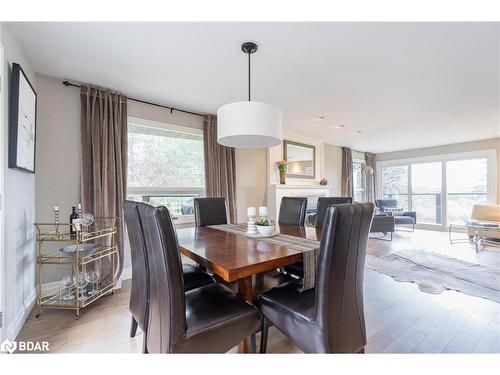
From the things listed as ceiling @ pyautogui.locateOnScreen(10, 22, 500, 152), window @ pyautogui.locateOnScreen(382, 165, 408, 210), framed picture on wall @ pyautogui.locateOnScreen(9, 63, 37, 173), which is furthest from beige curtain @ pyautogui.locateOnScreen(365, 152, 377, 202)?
framed picture on wall @ pyautogui.locateOnScreen(9, 63, 37, 173)

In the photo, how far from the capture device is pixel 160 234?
3.40 ft

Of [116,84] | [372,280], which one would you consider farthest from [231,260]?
[116,84]

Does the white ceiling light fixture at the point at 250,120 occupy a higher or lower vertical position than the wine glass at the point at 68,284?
higher

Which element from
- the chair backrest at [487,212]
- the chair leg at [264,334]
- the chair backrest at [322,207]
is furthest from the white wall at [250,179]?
the chair backrest at [487,212]

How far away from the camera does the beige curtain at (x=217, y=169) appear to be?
3545 mm

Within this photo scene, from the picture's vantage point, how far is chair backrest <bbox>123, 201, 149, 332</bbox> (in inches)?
52.9

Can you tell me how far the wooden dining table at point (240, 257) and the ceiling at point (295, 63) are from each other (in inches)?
61.8

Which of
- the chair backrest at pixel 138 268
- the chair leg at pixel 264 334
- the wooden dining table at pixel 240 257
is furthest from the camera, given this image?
the chair leg at pixel 264 334

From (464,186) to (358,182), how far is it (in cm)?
241

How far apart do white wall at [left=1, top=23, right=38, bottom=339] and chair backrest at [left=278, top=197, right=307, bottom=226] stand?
2403mm

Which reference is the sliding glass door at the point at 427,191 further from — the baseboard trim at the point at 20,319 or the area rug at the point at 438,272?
the baseboard trim at the point at 20,319

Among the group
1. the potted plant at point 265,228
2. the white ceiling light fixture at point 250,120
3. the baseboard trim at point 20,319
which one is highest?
the white ceiling light fixture at point 250,120

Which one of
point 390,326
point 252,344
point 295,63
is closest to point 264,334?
point 252,344

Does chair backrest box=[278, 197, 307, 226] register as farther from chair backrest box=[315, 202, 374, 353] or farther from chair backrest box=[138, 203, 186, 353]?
chair backrest box=[138, 203, 186, 353]
